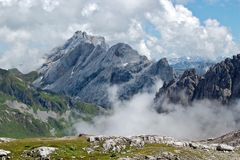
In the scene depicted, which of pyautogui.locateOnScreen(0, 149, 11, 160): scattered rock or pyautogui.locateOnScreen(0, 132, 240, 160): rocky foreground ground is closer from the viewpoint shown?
pyautogui.locateOnScreen(0, 149, 11, 160): scattered rock

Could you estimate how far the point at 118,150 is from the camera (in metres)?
126

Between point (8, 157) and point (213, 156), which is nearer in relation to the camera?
point (8, 157)

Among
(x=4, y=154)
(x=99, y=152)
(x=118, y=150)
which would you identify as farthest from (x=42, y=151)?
(x=118, y=150)

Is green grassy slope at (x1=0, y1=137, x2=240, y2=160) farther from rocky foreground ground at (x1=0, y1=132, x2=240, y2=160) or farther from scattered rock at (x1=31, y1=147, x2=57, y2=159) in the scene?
scattered rock at (x1=31, y1=147, x2=57, y2=159)

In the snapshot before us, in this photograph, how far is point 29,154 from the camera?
11788cm

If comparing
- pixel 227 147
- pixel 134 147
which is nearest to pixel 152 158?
pixel 134 147

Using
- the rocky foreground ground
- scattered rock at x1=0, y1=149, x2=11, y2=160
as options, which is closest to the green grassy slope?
the rocky foreground ground

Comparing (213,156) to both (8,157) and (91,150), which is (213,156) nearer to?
(91,150)

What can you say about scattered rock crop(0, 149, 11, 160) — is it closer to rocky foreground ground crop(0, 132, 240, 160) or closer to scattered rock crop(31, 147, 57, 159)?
rocky foreground ground crop(0, 132, 240, 160)

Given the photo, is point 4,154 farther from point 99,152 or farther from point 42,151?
point 99,152

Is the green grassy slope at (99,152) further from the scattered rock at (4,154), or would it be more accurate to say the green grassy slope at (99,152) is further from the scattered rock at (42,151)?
the scattered rock at (42,151)

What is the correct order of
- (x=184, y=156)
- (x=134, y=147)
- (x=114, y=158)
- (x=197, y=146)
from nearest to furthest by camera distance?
(x=114, y=158) < (x=184, y=156) < (x=134, y=147) < (x=197, y=146)

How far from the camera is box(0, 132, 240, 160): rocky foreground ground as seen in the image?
11706 cm

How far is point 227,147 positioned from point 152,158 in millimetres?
38458
